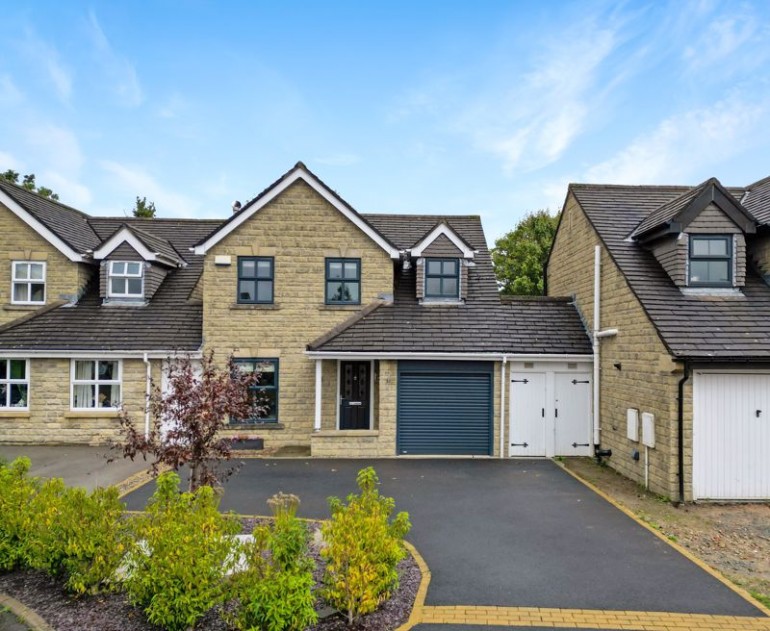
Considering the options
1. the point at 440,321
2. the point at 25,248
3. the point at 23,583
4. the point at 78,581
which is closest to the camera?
the point at 78,581

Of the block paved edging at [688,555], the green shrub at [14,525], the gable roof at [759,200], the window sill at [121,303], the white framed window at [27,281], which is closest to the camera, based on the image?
the block paved edging at [688,555]

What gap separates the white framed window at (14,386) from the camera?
14.6 metres

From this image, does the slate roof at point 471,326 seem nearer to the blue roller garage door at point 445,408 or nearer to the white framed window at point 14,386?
the blue roller garage door at point 445,408

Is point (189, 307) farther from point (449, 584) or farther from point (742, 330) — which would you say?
point (742, 330)

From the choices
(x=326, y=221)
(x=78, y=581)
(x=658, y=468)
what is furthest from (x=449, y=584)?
(x=326, y=221)

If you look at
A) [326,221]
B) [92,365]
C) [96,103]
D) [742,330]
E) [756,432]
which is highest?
[96,103]

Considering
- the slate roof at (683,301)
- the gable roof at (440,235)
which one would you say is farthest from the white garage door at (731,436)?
the gable roof at (440,235)

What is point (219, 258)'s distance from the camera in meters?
14.8

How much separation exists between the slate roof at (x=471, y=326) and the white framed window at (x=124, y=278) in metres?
7.12

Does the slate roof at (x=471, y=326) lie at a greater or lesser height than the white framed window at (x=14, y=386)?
greater

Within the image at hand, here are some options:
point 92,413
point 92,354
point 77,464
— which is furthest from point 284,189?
point 77,464

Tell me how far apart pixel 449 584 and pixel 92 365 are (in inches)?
523

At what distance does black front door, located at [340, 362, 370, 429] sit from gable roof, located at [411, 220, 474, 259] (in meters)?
4.05

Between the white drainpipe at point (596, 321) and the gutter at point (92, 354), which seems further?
the gutter at point (92, 354)
